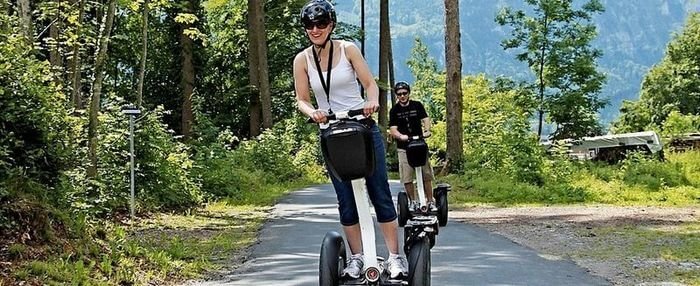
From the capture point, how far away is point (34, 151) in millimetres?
8250

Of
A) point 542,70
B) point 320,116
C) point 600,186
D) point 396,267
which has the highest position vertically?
point 542,70

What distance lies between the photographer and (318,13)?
4926 mm

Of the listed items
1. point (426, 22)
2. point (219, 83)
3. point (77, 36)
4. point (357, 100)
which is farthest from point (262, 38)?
point (426, 22)

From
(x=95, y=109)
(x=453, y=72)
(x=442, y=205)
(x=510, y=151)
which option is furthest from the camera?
(x=453, y=72)

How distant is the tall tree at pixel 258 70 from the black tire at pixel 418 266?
23.3 m

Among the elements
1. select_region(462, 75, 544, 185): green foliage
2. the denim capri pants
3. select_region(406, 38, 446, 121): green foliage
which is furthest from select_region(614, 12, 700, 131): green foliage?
the denim capri pants

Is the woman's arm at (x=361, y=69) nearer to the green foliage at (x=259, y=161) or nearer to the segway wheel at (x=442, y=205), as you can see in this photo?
the segway wheel at (x=442, y=205)

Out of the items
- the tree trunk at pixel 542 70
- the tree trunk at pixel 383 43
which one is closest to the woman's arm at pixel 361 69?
the tree trunk at pixel 383 43

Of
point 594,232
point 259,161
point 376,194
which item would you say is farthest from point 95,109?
point 259,161

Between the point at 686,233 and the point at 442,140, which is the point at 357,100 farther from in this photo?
the point at 442,140

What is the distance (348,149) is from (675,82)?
234 feet

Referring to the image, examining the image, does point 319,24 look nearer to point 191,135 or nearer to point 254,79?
point 191,135

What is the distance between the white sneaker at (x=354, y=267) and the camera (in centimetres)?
517

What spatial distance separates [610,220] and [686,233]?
1.89m
